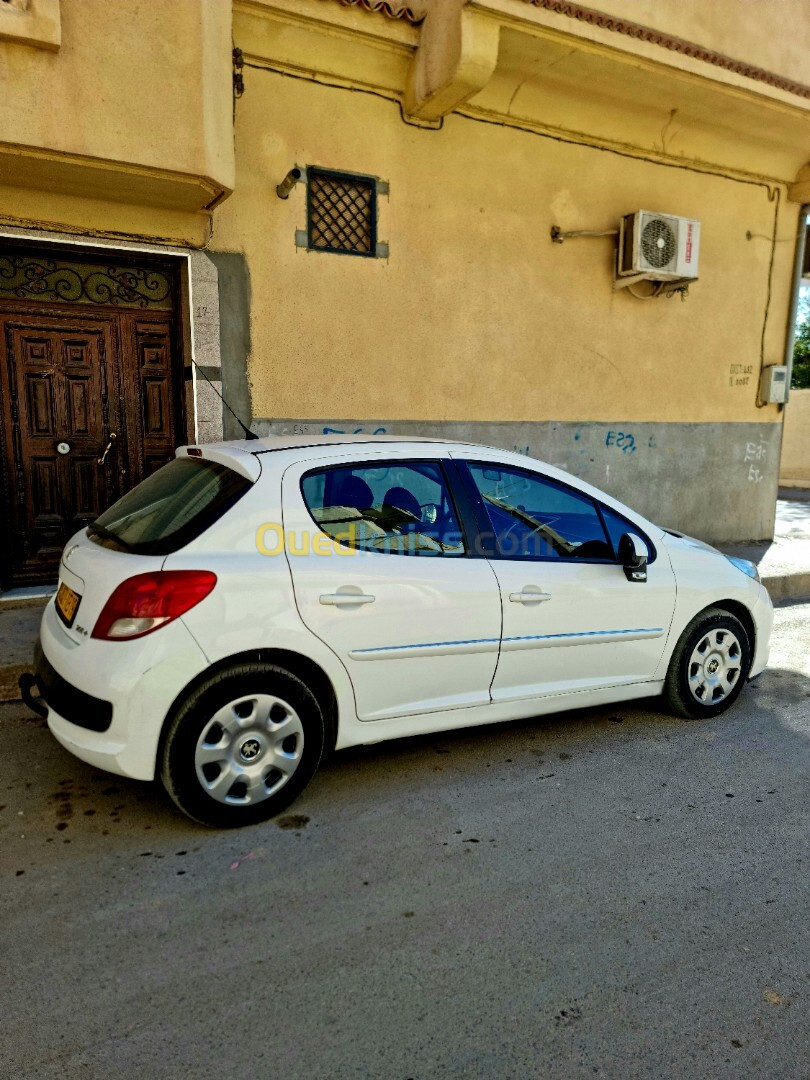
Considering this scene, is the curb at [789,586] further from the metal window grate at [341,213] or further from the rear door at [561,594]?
the metal window grate at [341,213]

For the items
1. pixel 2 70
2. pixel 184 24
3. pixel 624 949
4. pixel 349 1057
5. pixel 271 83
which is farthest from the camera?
pixel 271 83

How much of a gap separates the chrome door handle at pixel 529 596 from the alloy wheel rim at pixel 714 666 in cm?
116

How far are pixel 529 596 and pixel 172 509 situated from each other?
1.67 m

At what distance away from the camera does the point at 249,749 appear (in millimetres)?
2988

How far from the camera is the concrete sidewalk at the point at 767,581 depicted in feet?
15.1

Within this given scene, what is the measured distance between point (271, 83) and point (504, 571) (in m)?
5.11

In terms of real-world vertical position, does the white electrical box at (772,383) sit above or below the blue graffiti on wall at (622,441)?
above

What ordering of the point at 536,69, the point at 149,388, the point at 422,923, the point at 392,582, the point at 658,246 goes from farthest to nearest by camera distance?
1. the point at 658,246
2. the point at 536,69
3. the point at 149,388
4. the point at 392,582
5. the point at 422,923

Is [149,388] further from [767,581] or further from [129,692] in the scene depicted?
[767,581]

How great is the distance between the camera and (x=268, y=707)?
3.01m

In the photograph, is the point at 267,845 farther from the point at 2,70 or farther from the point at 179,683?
the point at 2,70

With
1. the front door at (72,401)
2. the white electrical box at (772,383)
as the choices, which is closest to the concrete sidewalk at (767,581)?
A: the front door at (72,401)

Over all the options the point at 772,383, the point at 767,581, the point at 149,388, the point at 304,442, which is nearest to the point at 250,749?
the point at 304,442

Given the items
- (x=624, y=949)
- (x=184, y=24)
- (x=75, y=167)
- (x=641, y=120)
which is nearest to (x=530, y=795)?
(x=624, y=949)
